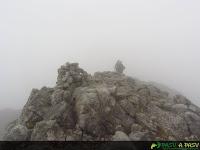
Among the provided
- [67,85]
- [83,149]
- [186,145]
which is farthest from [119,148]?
[67,85]

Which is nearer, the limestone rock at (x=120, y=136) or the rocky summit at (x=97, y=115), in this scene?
the limestone rock at (x=120, y=136)

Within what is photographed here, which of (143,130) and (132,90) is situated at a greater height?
(132,90)

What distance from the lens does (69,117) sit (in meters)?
62.7

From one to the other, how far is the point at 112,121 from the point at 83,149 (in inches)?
426

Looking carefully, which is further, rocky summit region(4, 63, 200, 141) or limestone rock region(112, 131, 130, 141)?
rocky summit region(4, 63, 200, 141)

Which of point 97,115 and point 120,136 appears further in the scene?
point 97,115

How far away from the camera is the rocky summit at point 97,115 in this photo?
5978 cm

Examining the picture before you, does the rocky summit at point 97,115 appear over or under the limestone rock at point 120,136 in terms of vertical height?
over

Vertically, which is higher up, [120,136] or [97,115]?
[97,115]

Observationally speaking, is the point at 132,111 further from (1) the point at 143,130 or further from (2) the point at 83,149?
(2) the point at 83,149

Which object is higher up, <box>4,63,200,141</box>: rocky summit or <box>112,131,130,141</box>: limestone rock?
<box>4,63,200,141</box>: rocky summit

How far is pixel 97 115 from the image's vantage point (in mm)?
62406

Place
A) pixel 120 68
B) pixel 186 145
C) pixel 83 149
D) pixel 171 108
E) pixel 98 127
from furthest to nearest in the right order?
pixel 120 68
pixel 171 108
pixel 98 127
pixel 83 149
pixel 186 145

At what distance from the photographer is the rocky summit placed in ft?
196
